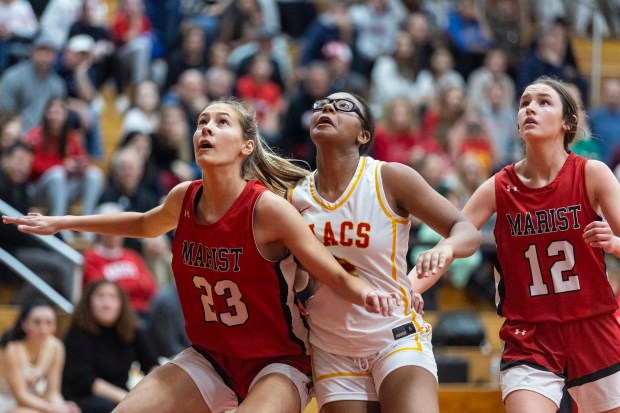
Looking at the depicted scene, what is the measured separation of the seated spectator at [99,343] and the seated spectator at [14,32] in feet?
12.7

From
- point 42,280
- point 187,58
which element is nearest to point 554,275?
point 42,280

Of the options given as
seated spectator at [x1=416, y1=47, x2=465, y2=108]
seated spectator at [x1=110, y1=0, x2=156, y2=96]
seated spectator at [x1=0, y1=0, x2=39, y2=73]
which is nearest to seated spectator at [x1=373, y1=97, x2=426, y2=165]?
seated spectator at [x1=416, y1=47, x2=465, y2=108]

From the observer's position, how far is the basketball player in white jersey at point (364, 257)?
15.8 ft

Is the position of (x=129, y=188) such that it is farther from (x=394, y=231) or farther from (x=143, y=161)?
(x=394, y=231)

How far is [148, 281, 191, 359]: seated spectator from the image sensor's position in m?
7.95

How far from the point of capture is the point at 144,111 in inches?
406

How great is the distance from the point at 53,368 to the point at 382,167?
3518 millimetres

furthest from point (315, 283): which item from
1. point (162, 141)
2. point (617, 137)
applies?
point (617, 137)

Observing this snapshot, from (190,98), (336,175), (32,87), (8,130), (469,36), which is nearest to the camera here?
(336,175)

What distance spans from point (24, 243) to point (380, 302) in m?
4.97

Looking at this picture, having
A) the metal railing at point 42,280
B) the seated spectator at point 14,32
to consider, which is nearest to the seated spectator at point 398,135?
the metal railing at point 42,280

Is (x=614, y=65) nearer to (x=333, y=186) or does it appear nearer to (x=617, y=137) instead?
(x=617, y=137)

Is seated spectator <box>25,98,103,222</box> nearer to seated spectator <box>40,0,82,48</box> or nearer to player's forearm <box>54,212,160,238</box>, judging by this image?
seated spectator <box>40,0,82,48</box>

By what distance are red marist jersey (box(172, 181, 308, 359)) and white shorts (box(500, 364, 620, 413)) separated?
97cm
